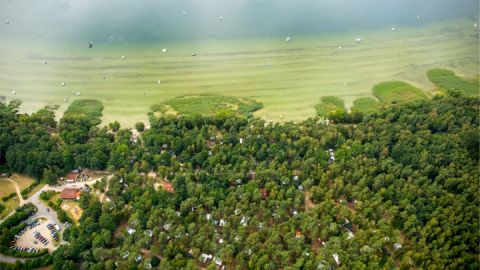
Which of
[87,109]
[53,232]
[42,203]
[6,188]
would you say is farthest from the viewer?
[87,109]

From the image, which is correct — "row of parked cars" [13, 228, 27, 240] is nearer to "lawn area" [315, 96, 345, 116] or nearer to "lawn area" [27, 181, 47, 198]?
"lawn area" [27, 181, 47, 198]

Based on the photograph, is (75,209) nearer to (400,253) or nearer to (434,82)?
(400,253)

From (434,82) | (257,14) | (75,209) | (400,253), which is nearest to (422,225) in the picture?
(400,253)

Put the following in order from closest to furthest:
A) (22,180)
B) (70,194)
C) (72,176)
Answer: (70,194) → (22,180) → (72,176)

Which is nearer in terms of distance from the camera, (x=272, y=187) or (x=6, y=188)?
(x=272, y=187)

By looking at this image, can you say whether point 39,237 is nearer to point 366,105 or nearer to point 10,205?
point 10,205

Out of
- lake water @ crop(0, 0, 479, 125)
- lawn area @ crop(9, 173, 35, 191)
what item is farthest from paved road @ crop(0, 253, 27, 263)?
lake water @ crop(0, 0, 479, 125)

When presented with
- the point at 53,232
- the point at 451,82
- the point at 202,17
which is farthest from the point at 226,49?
the point at 53,232
